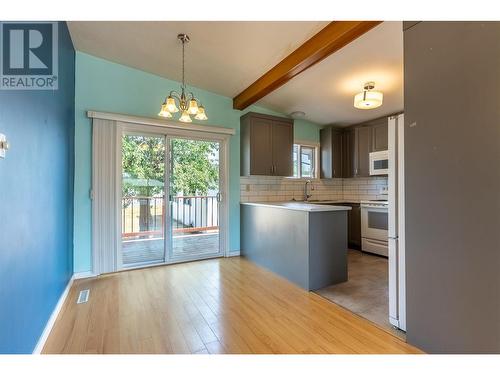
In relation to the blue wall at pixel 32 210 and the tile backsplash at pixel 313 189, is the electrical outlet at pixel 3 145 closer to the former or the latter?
the blue wall at pixel 32 210

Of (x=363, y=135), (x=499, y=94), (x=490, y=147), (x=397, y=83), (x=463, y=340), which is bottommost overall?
(x=463, y=340)

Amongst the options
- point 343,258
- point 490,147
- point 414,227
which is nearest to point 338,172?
point 343,258

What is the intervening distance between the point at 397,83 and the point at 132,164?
12.0 feet

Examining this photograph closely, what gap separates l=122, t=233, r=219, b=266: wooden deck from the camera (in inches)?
137

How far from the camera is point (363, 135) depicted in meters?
4.51

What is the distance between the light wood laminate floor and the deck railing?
73 centimetres

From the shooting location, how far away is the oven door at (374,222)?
12.5ft

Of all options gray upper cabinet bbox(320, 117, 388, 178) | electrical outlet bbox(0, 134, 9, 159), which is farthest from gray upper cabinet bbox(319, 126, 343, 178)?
electrical outlet bbox(0, 134, 9, 159)

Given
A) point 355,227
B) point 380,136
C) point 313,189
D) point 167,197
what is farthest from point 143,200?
point 380,136

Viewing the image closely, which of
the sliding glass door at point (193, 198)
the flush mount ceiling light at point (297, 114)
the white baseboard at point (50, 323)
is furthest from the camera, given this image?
the flush mount ceiling light at point (297, 114)

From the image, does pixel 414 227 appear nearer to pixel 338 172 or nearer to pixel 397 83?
pixel 397 83

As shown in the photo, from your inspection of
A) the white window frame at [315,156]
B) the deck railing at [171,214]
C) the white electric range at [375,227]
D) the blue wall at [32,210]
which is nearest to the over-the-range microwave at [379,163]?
the white electric range at [375,227]

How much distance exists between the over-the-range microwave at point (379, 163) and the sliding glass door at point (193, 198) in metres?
2.64

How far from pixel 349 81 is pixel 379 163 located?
1.64 m
